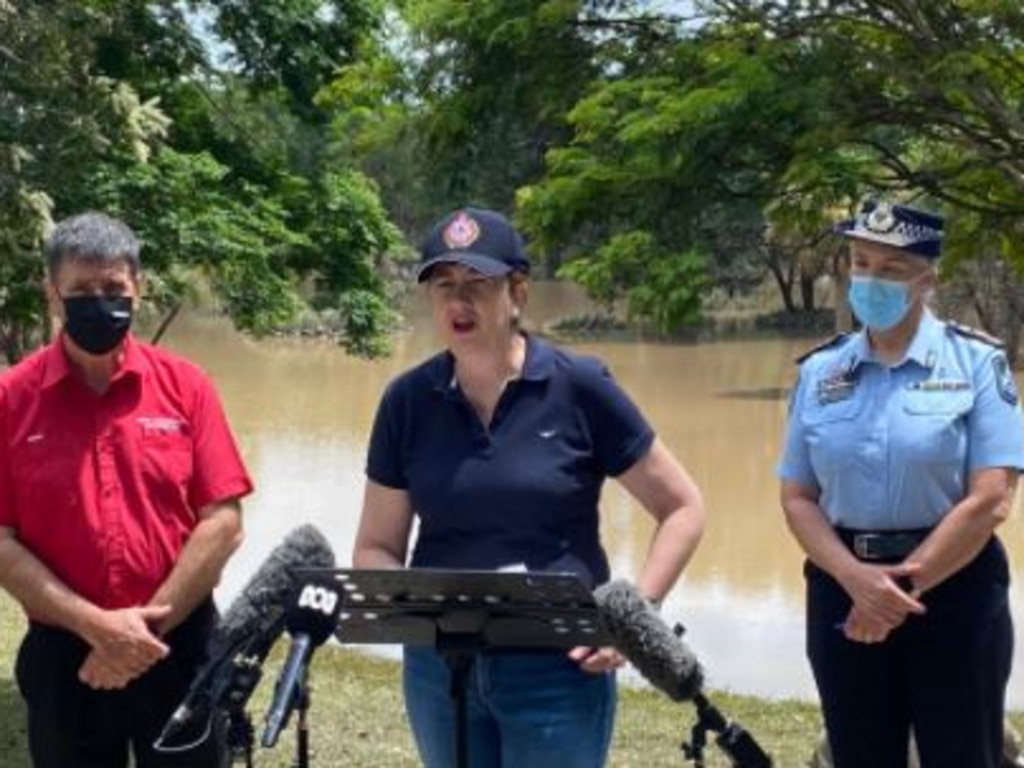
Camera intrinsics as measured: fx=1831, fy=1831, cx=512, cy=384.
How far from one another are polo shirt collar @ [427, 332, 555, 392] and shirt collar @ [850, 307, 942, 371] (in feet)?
2.90

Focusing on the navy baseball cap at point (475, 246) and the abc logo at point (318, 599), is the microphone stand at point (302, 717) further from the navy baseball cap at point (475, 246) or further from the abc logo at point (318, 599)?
the navy baseball cap at point (475, 246)

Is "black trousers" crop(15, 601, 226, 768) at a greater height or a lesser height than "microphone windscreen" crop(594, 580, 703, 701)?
lesser

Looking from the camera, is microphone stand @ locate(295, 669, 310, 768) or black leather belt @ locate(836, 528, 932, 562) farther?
black leather belt @ locate(836, 528, 932, 562)

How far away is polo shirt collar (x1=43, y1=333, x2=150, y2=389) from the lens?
425 centimetres

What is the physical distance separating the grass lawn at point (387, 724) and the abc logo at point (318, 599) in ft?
12.0

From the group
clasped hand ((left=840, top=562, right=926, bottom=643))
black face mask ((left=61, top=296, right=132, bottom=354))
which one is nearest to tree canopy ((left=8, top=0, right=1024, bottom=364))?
clasped hand ((left=840, top=562, right=926, bottom=643))

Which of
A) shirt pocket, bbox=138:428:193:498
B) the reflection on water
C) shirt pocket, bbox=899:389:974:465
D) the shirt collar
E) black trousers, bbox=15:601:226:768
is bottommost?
the reflection on water

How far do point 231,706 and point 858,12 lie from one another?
5315mm

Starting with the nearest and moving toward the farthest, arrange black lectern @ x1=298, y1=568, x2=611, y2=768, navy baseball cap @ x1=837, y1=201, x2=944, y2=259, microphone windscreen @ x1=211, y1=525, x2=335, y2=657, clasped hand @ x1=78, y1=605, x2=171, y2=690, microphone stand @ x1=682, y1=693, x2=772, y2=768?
1. microphone stand @ x1=682, y1=693, x2=772, y2=768
2. black lectern @ x1=298, y1=568, x2=611, y2=768
3. microphone windscreen @ x1=211, y1=525, x2=335, y2=657
4. clasped hand @ x1=78, y1=605, x2=171, y2=690
5. navy baseball cap @ x1=837, y1=201, x2=944, y2=259

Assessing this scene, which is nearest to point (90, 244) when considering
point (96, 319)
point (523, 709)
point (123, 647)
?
point (96, 319)

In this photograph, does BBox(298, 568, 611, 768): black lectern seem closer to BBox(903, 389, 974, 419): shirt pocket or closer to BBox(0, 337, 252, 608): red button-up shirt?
BBox(0, 337, 252, 608): red button-up shirt

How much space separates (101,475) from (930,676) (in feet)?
6.53

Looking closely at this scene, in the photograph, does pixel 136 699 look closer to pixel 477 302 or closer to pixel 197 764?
pixel 197 764

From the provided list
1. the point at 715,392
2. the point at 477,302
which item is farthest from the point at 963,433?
the point at 715,392
